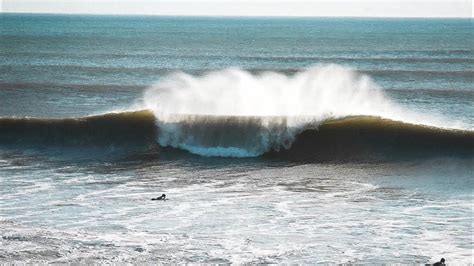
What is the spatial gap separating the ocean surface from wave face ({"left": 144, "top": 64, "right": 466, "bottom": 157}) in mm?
55

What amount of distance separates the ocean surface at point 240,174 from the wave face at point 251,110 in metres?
0.06

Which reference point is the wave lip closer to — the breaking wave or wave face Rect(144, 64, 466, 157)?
the breaking wave

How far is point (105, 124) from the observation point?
78.1 feet

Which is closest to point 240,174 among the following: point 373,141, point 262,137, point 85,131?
point 262,137

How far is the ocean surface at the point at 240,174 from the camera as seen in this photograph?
12312 mm

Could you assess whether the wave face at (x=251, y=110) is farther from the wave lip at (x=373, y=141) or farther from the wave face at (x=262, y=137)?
the wave lip at (x=373, y=141)

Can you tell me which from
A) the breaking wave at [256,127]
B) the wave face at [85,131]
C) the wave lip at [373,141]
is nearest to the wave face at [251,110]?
the breaking wave at [256,127]

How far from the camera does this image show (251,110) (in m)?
24.0

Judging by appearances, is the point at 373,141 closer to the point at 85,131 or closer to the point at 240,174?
the point at 240,174

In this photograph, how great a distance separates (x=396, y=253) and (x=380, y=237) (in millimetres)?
873

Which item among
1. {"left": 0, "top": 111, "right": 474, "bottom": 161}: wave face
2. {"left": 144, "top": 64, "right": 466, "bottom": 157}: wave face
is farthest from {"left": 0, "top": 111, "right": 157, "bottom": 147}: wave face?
{"left": 144, "top": 64, "right": 466, "bottom": 157}: wave face

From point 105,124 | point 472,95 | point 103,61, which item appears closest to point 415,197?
point 105,124

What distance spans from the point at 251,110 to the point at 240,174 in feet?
18.6

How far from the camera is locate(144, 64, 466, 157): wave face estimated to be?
21.8 meters
